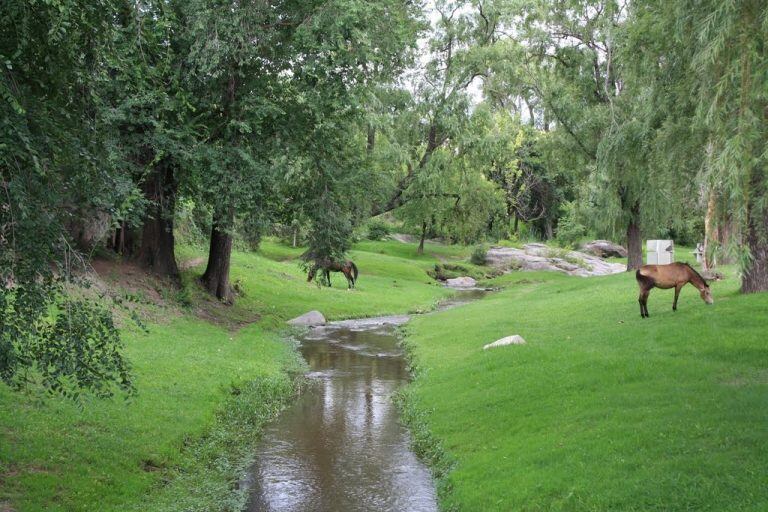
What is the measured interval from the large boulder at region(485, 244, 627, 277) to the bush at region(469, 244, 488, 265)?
0.41 metres

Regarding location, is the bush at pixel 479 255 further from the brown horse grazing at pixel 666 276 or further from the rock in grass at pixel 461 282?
the brown horse grazing at pixel 666 276

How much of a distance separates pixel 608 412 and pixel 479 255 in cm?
5154

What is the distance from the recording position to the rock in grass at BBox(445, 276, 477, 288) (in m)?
51.5

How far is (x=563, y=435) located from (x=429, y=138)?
26.4m

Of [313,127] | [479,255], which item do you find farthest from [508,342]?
[479,255]

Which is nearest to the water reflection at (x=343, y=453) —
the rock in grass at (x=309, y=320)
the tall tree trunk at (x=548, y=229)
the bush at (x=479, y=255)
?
the rock in grass at (x=309, y=320)

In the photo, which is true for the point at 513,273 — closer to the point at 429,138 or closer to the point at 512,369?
the point at 429,138

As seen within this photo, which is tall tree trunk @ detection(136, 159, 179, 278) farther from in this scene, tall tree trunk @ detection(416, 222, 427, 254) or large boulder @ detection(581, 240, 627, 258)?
large boulder @ detection(581, 240, 627, 258)

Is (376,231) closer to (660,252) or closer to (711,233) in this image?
(660,252)

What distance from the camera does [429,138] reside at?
1406 inches

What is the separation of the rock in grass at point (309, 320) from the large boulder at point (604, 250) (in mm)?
46959

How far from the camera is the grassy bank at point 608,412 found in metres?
8.52

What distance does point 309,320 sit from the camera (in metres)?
30.1

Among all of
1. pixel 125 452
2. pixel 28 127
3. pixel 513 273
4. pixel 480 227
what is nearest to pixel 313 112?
pixel 125 452
